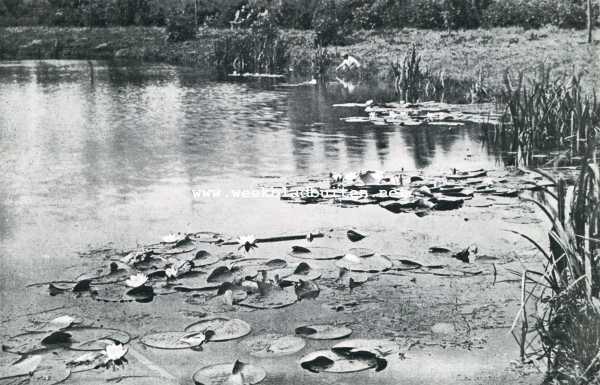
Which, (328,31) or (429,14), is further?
(429,14)

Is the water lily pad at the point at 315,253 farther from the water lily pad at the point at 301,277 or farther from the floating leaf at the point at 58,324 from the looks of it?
the floating leaf at the point at 58,324

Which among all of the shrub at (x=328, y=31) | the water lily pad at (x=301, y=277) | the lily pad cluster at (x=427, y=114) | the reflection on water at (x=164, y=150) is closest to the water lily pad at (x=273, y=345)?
the water lily pad at (x=301, y=277)

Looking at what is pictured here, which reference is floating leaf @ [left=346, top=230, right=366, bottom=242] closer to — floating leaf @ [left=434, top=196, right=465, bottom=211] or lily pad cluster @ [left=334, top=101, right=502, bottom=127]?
floating leaf @ [left=434, top=196, right=465, bottom=211]

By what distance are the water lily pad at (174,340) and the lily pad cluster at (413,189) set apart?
106 inches

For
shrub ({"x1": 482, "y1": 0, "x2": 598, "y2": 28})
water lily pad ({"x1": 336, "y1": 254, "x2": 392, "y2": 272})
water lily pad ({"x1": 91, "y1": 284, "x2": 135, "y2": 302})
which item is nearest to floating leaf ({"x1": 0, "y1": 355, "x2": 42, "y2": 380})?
water lily pad ({"x1": 91, "y1": 284, "x2": 135, "y2": 302})

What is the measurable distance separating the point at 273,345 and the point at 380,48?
698 inches

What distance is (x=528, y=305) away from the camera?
13.6ft

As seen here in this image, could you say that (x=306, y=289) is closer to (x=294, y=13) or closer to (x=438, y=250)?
(x=438, y=250)

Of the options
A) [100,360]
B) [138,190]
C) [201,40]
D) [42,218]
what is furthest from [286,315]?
[201,40]

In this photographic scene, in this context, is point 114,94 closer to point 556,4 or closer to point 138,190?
point 138,190

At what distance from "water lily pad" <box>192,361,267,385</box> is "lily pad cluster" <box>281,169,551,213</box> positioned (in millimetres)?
2926

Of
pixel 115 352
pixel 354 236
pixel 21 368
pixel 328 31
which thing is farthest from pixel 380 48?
pixel 21 368

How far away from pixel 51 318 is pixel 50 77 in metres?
16.4

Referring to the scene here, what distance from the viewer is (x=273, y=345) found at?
367 cm
